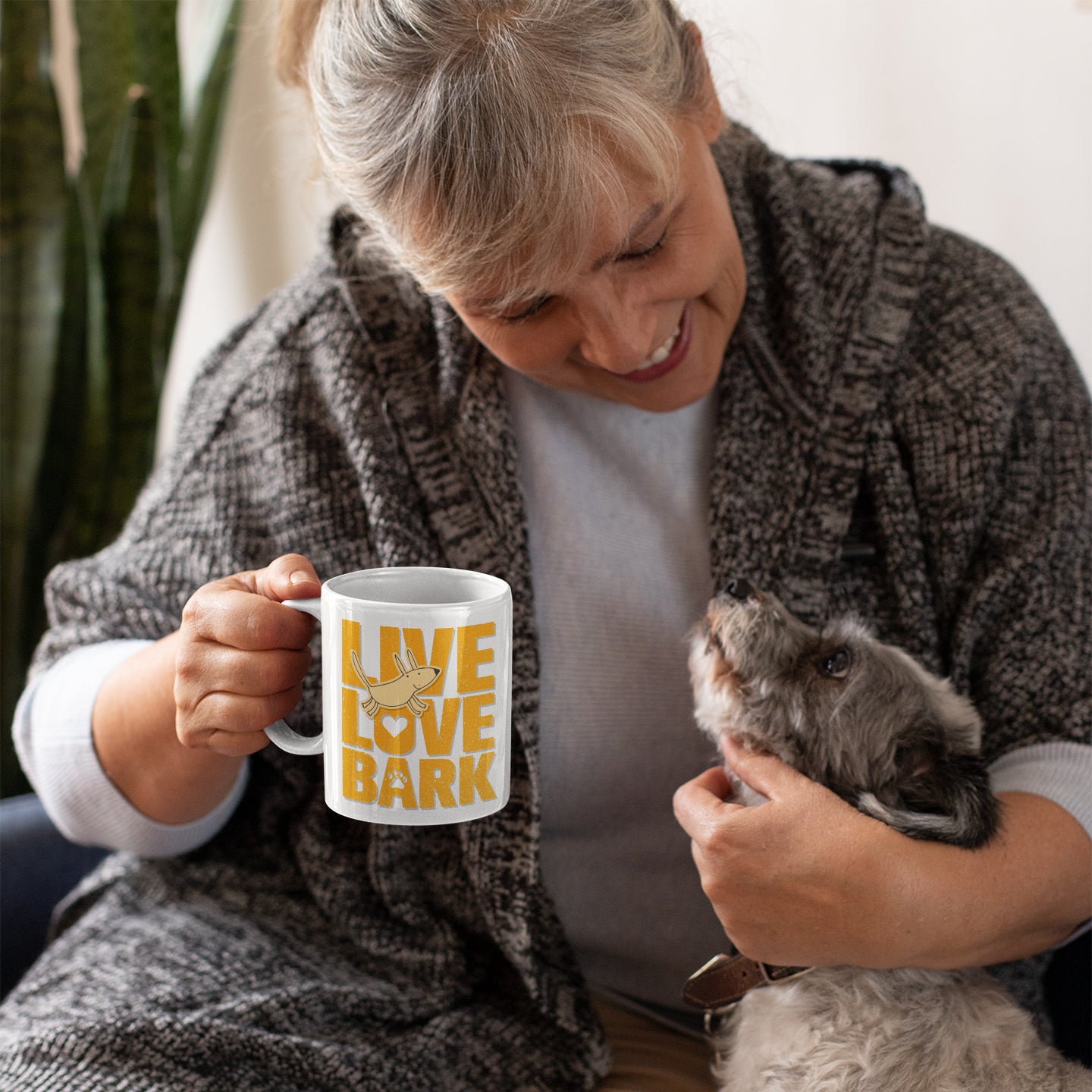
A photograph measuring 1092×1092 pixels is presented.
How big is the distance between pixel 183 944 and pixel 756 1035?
57 cm

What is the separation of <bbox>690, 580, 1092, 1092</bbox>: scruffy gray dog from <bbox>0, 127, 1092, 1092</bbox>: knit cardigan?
9cm

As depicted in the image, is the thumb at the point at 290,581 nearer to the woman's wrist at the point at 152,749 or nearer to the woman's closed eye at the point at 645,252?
the woman's wrist at the point at 152,749

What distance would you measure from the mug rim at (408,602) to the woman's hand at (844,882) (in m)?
0.31

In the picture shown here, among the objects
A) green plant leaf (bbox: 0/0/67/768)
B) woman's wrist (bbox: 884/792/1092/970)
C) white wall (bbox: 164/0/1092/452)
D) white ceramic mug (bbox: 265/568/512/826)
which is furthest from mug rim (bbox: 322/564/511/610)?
green plant leaf (bbox: 0/0/67/768)

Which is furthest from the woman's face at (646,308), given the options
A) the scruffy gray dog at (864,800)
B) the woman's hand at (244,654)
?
the woman's hand at (244,654)

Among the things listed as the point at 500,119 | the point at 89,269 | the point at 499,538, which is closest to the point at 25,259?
the point at 89,269

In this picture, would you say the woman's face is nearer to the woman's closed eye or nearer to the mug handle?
the woman's closed eye

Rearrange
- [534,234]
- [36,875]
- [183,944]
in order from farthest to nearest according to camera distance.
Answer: [36,875], [183,944], [534,234]

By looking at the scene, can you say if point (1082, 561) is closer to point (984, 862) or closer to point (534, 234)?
point (984, 862)

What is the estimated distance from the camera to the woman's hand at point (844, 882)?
84cm

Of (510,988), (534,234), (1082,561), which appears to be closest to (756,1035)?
(510,988)

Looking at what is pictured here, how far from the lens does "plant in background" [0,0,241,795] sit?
169cm

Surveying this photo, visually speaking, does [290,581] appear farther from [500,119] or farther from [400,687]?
[500,119]

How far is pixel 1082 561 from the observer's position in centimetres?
104
